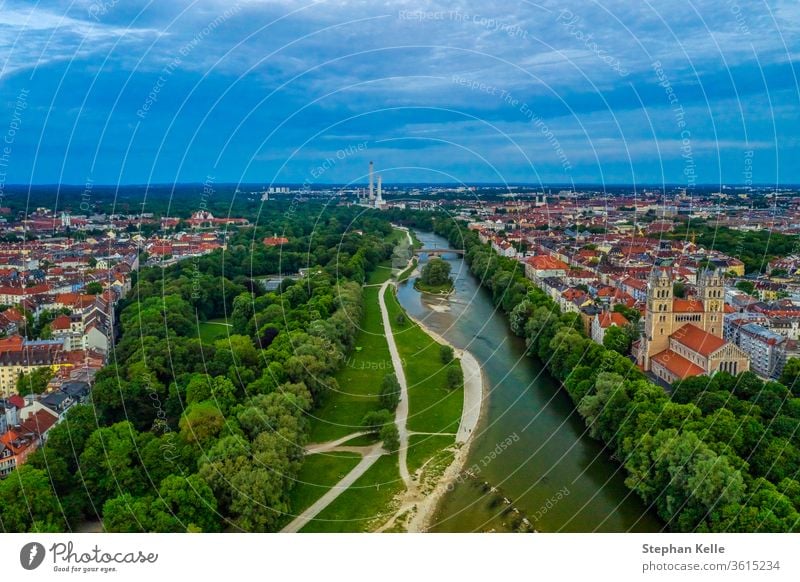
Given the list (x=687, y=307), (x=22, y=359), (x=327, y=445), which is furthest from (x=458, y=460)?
(x=22, y=359)

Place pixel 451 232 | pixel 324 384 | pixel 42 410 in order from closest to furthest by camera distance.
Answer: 1. pixel 42 410
2. pixel 324 384
3. pixel 451 232

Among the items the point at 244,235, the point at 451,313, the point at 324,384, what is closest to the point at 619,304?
the point at 451,313

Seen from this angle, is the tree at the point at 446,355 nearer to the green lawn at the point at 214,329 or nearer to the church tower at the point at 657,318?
the church tower at the point at 657,318

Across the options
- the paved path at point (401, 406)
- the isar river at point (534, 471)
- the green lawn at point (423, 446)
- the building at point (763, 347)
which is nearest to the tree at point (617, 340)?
the isar river at point (534, 471)

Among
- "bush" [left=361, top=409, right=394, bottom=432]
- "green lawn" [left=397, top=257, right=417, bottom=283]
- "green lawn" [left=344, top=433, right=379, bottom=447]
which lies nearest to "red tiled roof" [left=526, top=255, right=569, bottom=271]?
"green lawn" [left=397, top=257, right=417, bottom=283]

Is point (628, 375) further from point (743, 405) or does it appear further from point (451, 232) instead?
point (451, 232)

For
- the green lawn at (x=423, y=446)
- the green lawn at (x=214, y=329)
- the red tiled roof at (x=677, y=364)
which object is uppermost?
the red tiled roof at (x=677, y=364)
